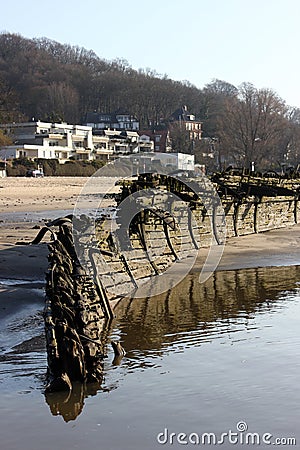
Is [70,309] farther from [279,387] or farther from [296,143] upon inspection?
[296,143]

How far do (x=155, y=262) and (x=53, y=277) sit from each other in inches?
267

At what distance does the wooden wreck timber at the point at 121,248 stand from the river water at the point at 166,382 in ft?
1.21

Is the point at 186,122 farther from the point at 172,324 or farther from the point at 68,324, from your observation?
the point at 68,324

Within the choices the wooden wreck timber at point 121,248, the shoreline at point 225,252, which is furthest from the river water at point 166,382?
the shoreline at point 225,252

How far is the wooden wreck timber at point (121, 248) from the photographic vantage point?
7059mm

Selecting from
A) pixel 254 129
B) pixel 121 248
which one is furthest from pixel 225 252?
pixel 254 129

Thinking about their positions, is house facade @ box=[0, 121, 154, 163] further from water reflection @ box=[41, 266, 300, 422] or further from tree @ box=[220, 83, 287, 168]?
water reflection @ box=[41, 266, 300, 422]

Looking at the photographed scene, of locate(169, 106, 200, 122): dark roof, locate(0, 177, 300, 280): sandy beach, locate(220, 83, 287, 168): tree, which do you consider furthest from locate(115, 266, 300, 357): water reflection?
locate(169, 106, 200, 122): dark roof

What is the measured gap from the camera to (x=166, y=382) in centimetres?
753

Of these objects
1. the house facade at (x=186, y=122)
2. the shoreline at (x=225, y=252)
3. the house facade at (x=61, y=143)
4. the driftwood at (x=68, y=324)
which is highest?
the house facade at (x=186, y=122)

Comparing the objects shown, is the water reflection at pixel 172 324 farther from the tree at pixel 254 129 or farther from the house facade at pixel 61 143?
the house facade at pixel 61 143

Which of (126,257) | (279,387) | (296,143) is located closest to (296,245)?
(126,257)

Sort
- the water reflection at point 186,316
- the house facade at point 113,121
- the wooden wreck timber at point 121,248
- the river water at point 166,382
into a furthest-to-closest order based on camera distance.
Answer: the house facade at point 113,121
the water reflection at point 186,316
the wooden wreck timber at point 121,248
the river water at point 166,382

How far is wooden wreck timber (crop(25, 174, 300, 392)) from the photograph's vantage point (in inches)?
278
